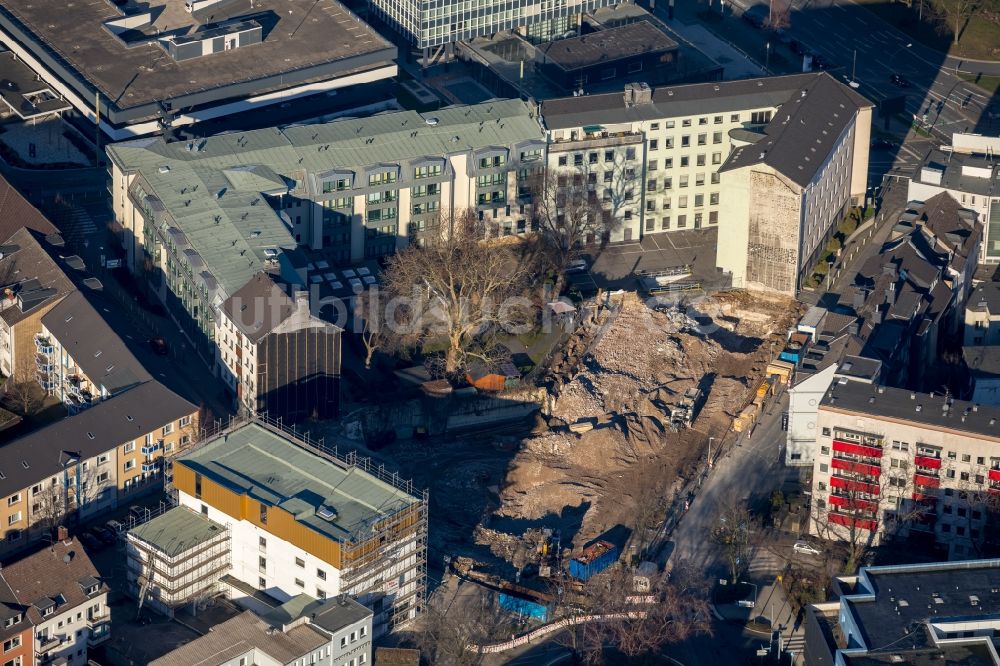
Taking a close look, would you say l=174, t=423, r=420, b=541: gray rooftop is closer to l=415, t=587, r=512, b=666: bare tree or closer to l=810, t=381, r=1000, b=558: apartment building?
l=415, t=587, r=512, b=666: bare tree

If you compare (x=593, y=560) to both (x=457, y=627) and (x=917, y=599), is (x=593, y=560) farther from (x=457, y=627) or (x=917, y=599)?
(x=917, y=599)

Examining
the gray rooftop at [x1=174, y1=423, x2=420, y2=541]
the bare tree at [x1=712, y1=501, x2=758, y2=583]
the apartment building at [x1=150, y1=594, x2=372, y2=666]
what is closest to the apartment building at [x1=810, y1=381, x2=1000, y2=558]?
the bare tree at [x1=712, y1=501, x2=758, y2=583]

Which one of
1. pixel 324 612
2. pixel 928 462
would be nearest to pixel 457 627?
pixel 324 612

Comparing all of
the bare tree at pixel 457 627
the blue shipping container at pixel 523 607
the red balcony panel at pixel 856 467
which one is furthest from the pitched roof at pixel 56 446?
the red balcony panel at pixel 856 467

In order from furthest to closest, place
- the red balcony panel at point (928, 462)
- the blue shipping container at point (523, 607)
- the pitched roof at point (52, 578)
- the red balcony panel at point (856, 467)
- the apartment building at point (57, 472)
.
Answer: the red balcony panel at point (856, 467), the red balcony panel at point (928, 462), the apartment building at point (57, 472), the blue shipping container at point (523, 607), the pitched roof at point (52, 578)

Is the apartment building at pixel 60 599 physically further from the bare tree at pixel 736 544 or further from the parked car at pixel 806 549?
the parked car at pixel 806 549
